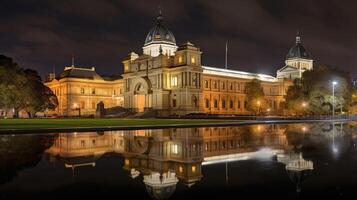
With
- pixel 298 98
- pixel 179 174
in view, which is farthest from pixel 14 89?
pixel 298 98

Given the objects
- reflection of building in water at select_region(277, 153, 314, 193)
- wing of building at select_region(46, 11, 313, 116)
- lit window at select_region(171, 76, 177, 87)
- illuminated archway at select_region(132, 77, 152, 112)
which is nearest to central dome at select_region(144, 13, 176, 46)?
wing of building at select_region(46, 11, 313, 116)

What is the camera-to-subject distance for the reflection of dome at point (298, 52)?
153 metres

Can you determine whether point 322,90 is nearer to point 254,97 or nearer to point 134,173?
point 254,97

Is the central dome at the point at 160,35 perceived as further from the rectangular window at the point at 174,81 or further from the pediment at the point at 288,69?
the pediment at the point at 288,69

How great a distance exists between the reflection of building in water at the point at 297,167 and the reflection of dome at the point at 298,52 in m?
144

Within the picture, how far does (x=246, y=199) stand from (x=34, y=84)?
82.0 metres

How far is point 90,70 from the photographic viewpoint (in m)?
133

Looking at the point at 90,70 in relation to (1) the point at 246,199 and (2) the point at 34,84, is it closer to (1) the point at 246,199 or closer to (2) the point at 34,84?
(2) the point at 34,84

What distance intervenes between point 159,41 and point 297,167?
→ 100 metres

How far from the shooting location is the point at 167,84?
316 ft

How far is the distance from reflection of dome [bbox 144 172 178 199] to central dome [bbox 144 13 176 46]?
333 ft

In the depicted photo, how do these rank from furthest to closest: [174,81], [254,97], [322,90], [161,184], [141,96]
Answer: [254,97]
[141,96]
[174,81]
[322,90]
[161,184]

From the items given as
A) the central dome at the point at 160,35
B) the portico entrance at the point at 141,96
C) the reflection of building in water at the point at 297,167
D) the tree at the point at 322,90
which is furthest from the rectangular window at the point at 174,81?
the reflection of building in water at the point at 297,167

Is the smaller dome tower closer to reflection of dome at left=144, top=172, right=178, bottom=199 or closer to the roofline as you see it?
the roofline
